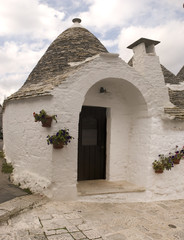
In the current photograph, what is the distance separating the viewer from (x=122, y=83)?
5.83 metres

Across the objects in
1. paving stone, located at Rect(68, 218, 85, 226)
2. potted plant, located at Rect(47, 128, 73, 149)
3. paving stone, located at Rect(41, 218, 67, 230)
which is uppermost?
potted plant, located at Rect(47, 128, 73, 149)

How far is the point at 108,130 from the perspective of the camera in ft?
20.8

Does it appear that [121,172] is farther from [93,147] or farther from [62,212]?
[62,212]

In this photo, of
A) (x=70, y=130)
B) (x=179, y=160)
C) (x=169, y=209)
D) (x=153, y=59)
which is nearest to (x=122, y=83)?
(x=153, y=59)

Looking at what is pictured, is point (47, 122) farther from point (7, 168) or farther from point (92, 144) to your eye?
point (7, 168)

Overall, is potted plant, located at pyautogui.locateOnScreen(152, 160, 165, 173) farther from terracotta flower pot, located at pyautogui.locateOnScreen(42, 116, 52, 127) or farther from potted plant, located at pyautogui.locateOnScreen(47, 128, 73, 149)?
terracotta flower pot, located at pyautogui.locateOnScreen(42, 116, 52, 127)

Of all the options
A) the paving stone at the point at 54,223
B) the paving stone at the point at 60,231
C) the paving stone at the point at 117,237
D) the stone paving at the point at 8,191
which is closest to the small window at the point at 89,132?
the stone paving at the point at 8,191

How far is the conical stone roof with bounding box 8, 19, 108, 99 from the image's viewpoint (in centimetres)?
666

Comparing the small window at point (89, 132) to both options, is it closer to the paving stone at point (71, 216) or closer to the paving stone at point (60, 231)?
the paving stone at point (71, 216)

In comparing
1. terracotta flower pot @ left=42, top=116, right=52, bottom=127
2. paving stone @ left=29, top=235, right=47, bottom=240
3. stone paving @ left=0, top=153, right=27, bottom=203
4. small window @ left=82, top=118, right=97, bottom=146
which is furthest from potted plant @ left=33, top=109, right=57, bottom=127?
paving stone @ left=29, top=235, right=47, bottom=240

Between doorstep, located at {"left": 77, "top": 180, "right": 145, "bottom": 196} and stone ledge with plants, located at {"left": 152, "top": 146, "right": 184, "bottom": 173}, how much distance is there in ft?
2.19

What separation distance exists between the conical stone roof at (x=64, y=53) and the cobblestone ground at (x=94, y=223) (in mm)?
3187

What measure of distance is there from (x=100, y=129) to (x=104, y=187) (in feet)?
5.25

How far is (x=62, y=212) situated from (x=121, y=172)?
2447 millimetres
